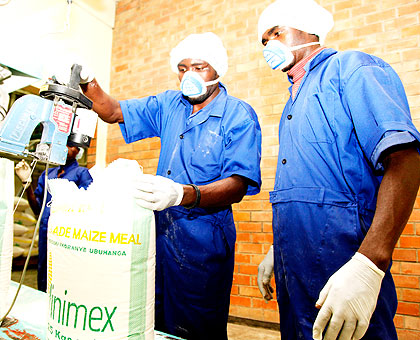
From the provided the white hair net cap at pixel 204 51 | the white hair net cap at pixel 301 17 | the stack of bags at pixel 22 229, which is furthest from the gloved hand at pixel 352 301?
the stack of bags at pixel 22 229

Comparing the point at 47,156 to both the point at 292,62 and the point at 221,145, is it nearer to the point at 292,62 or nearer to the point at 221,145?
the point at 221,145

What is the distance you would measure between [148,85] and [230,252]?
7.86 feet

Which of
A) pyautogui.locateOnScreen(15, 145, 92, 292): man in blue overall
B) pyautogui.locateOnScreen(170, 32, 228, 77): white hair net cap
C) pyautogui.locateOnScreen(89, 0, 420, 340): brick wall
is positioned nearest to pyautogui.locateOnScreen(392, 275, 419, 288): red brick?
pyautogui.locateOnScreen(89, 0, 420, 340): brick wall

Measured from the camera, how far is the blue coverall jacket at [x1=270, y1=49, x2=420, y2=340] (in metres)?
0.77

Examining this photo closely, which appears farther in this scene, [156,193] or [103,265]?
[156,193]

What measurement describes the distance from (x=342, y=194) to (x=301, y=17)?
2.46 ft

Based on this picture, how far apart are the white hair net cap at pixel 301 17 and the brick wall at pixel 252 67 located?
1281 millimetres

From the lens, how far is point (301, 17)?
119 cm

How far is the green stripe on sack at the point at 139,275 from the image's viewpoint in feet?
2.12

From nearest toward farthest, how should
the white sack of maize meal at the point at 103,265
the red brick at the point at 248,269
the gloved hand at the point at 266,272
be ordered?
the white sack of maize meal at the point at 103,265
the gloved hand at the point at 266,272
the red brick at the point at 248,269

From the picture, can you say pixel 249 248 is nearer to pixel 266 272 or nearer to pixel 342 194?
pixel 266 272

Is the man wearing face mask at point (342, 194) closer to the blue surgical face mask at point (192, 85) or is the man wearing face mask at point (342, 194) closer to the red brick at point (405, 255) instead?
the blue surgical face mask at point (192, 85)

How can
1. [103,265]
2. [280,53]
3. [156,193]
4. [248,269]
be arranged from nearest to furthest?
1. [103,265]
2. [156,193]
3. [280,53]
4. [248,269]

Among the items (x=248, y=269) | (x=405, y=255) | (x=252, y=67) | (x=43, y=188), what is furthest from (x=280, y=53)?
(x=43, y=188)
